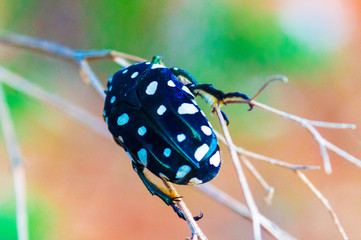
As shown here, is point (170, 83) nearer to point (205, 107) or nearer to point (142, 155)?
point (142, 155)

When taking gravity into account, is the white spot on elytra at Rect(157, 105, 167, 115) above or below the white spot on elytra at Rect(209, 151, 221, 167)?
above

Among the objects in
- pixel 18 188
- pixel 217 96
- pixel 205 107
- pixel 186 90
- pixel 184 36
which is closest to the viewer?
pixel 217 96

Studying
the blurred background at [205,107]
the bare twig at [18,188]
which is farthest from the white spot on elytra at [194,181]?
the blurred background at [205,107]

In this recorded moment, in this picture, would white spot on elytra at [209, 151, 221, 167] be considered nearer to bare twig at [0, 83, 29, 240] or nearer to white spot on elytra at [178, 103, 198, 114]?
white spot on elytra at [178, 103, 198, 114]

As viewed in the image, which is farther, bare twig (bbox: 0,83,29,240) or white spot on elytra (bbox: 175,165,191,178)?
bare twig (bbox: 0,83,29,240)

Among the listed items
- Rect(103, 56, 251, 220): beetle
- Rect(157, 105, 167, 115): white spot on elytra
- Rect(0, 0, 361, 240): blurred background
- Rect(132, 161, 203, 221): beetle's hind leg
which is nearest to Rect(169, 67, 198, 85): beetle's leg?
Rect(103, 56, 251, 220): beetle

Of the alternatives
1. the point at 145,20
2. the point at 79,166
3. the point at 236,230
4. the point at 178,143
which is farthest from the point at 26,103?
the point at 178,143

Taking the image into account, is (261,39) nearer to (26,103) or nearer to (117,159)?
(117,159)

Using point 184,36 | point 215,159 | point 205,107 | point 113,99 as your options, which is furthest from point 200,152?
point 184,36
